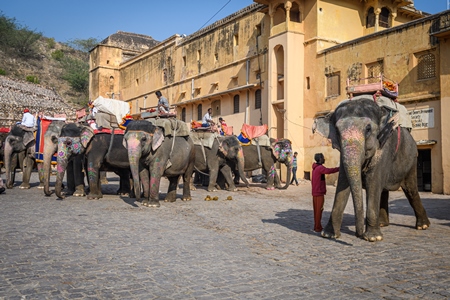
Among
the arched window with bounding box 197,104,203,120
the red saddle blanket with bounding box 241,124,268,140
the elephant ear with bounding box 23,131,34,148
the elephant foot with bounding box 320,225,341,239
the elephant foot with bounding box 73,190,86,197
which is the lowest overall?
the elephant foot with bounding box 320,225,341,239

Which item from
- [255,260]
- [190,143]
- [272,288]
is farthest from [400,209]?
[272,288]

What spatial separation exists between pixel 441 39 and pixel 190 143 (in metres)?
11.9

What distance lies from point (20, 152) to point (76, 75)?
57653mm

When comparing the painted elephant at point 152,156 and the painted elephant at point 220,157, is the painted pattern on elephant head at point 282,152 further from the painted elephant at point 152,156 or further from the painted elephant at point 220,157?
the painted elephant at point 152,156

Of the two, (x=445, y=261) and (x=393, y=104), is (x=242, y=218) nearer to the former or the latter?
(x=393, y=104)

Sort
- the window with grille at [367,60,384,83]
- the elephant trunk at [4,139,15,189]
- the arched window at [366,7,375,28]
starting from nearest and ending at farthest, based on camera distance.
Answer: the elephant trunk at [4,139,15,189]
the window with grille at [367,60,384,83]
the arched window at [366,7,375,28]

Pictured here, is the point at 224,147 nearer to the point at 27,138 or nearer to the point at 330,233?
the point at 27,138

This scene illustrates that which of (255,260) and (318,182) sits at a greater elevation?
(318,182)

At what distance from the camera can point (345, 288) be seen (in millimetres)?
4773

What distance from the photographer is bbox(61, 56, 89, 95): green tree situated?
229 ft

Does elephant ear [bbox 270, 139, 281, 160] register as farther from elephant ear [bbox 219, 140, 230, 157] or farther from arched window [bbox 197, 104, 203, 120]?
arched window [bbox 197, 104, 203, 120]

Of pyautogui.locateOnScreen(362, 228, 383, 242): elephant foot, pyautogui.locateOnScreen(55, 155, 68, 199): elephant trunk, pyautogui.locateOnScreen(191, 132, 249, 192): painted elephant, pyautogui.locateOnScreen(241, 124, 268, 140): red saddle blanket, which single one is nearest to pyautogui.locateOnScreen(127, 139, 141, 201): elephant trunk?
pyautogui.locateOnScreen(55, 155, 68, 199): elephant trunk

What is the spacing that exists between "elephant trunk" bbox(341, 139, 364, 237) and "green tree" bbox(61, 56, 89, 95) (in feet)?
224

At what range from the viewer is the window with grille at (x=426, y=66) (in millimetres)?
19047
